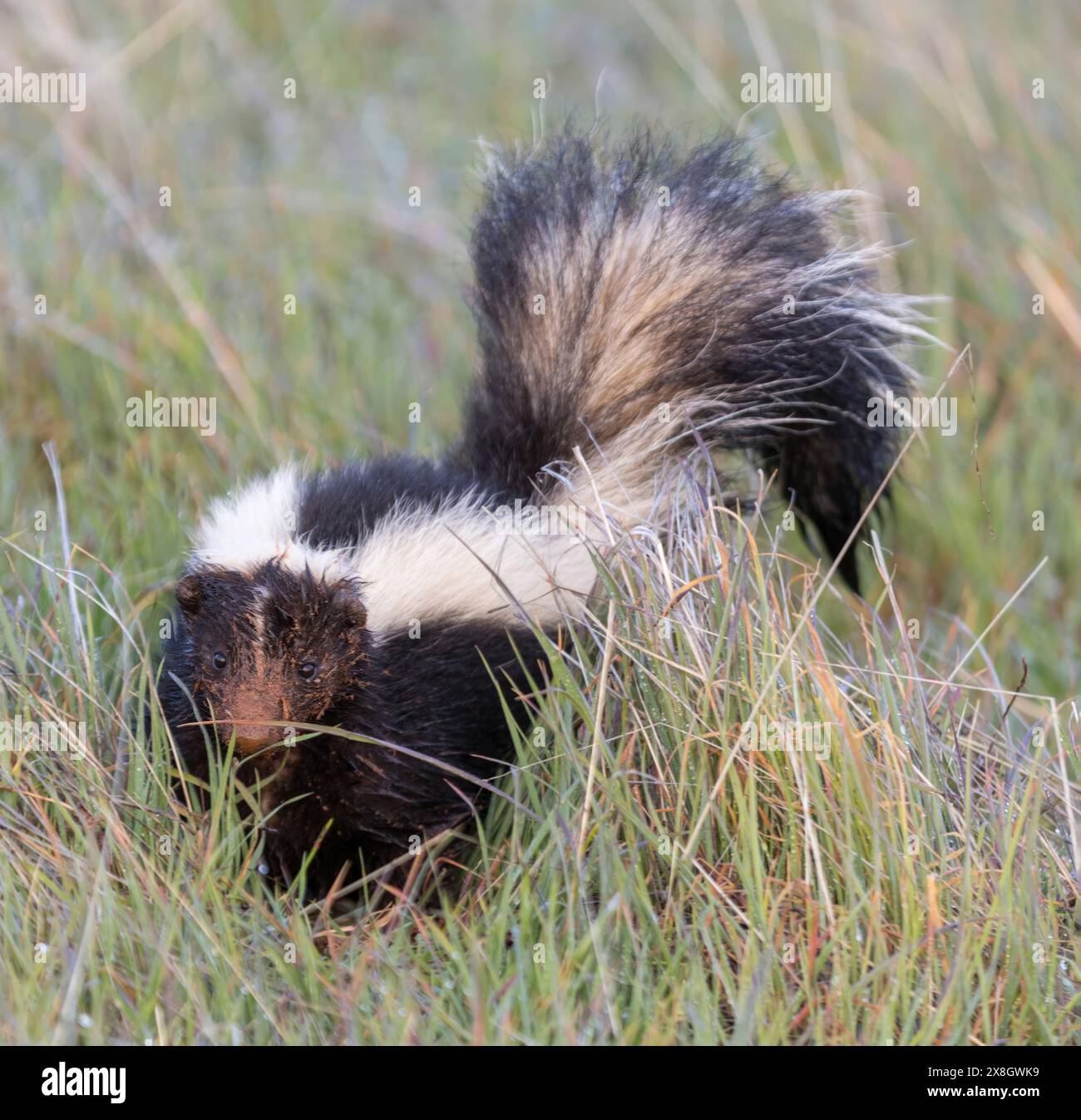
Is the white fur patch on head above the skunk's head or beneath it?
above

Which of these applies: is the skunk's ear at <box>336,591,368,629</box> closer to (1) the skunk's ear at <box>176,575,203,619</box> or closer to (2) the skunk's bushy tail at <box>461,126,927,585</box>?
(1) the skunk's ear at <box>176,575,203,619</box>

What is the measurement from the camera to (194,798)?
4012 millimetres

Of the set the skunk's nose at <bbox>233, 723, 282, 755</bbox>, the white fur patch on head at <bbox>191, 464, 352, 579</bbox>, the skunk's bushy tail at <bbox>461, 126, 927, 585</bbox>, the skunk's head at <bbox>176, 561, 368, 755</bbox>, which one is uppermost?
the skunk's bushy tail at <bbox>461, 126, 927, 585</bbox>

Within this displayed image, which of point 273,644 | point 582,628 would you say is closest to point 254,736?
point 273,644

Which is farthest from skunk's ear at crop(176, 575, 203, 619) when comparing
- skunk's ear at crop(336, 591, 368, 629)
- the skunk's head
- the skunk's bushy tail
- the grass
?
the skunk's bushy tail

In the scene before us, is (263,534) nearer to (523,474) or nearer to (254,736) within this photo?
(254,736)

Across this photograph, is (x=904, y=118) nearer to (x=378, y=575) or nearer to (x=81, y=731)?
(x=378, y=575)

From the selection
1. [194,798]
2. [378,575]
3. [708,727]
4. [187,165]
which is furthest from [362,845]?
[187,165]

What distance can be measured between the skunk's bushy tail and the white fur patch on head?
687 mm

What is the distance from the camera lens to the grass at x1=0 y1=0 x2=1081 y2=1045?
3242 mm

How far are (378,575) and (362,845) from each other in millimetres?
767

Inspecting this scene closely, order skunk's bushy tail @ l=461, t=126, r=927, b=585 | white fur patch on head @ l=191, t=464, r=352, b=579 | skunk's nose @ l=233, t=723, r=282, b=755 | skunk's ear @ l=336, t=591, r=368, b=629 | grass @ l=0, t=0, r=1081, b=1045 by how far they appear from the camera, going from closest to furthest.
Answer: grass @ l=0, t=0, r=1081, b=1045
skunk's nose @ l=233, t=723, r=282, b=755
skunk's ear @ l=336, t=591, r=368, b=629
white fur patch on head @ l=191, t=464, r=352, b=579
skunk's bushy tail @ l=461, t=126, r=927, b=585

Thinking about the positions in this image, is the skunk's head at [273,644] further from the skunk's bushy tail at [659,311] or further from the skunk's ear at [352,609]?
the skunk's bushy tail at [659,311]

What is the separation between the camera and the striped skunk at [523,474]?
4.03 m
